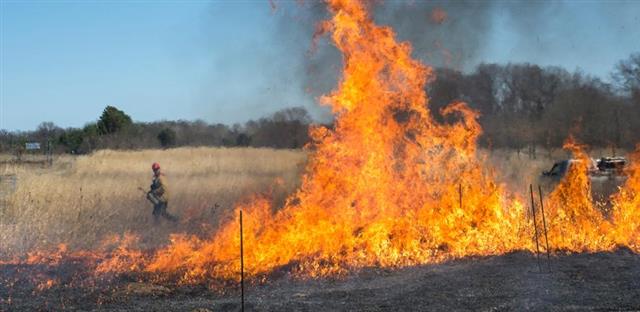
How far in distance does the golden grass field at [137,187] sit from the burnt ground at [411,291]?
4.55 metres

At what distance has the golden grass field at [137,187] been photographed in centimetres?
1403

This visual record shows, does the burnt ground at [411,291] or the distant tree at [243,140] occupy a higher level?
the distant tree at [243,140]

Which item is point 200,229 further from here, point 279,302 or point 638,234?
point 638,234

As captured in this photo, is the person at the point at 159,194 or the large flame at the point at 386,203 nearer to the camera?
the large flame at the point at 386,203

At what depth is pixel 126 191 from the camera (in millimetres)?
18734

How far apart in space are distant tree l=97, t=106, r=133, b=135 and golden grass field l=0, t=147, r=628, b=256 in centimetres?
451

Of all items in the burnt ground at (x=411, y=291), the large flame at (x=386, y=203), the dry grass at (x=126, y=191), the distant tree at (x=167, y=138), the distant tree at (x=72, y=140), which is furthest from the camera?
the distant tree at (x=72, y=140)

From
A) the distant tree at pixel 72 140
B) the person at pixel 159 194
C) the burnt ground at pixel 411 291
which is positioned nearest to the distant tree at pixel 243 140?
the distant tree at pixel 72 140

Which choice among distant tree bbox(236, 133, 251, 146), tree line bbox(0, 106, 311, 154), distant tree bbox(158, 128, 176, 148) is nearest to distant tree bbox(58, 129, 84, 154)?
tree line bbox(0, 106, 311, 154)

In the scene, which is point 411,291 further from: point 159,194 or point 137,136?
point 137,136

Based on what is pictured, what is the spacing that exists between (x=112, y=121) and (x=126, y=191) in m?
14.9

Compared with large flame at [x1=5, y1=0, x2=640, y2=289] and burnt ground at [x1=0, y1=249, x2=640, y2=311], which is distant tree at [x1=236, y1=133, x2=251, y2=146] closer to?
large flame at [x1=5, y1=0, x2=640, y2=289]

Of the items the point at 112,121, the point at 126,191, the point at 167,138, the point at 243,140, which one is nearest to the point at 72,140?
the point at 112,121

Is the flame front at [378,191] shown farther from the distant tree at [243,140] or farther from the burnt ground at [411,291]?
the distant tree at [243,140]
